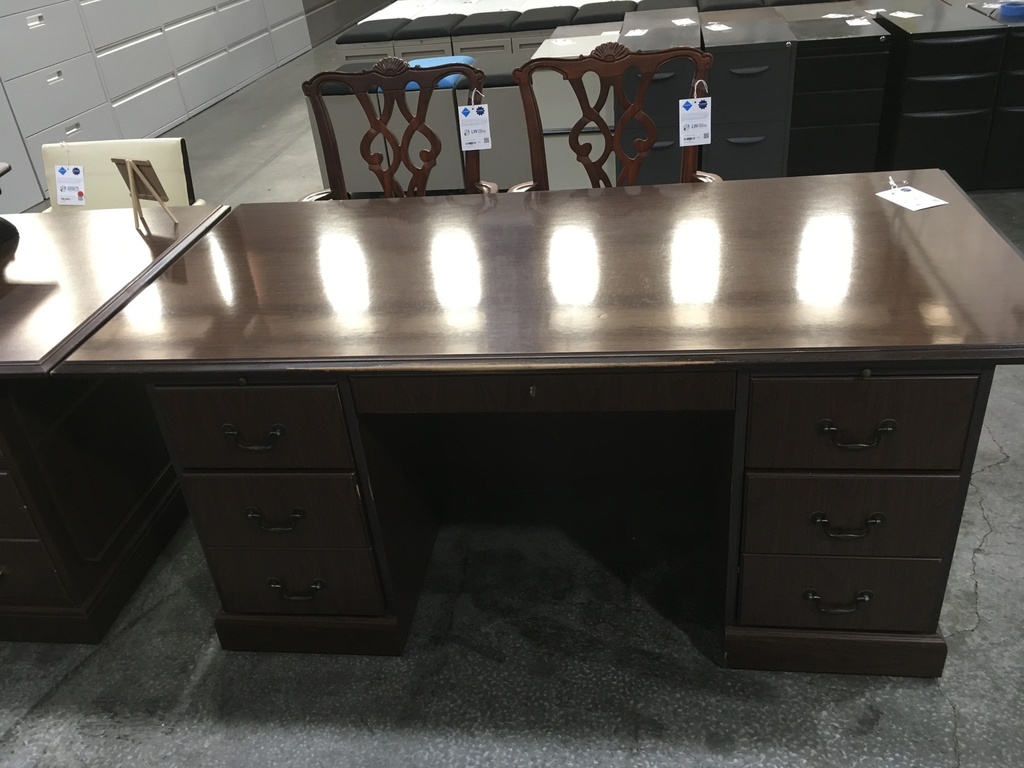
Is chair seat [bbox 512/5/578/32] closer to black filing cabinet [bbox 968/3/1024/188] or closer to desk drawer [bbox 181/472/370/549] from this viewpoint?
black filing cabinet [bbox 968/3/1024/188]

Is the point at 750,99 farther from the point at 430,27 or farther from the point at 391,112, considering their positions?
the point at 430,27

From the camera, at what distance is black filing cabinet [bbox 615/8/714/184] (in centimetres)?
316

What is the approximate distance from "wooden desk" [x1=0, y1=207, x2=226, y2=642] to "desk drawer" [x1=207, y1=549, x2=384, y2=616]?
0.35 metres

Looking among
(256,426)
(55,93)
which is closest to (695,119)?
(256,426)

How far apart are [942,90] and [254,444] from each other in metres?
3.15

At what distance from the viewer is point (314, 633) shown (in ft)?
5.33

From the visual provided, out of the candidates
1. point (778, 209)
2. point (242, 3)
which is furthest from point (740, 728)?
point (242, 3)

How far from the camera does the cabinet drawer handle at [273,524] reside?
4.84ft

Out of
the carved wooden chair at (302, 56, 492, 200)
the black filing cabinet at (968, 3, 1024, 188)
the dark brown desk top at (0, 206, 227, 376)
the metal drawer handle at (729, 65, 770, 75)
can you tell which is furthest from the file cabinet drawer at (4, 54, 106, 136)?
the black filing cabinet at (968, 3, 1024, 188)

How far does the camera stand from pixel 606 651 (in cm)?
160

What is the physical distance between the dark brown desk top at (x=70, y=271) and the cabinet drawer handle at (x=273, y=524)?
420 mm

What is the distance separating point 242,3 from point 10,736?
646 centimetres

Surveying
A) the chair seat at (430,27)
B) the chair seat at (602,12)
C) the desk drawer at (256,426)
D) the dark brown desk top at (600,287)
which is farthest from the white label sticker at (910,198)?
the chair seat at (430,27)

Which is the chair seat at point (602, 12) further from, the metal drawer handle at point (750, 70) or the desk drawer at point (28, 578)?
the desk drawer at point (28, 578)
